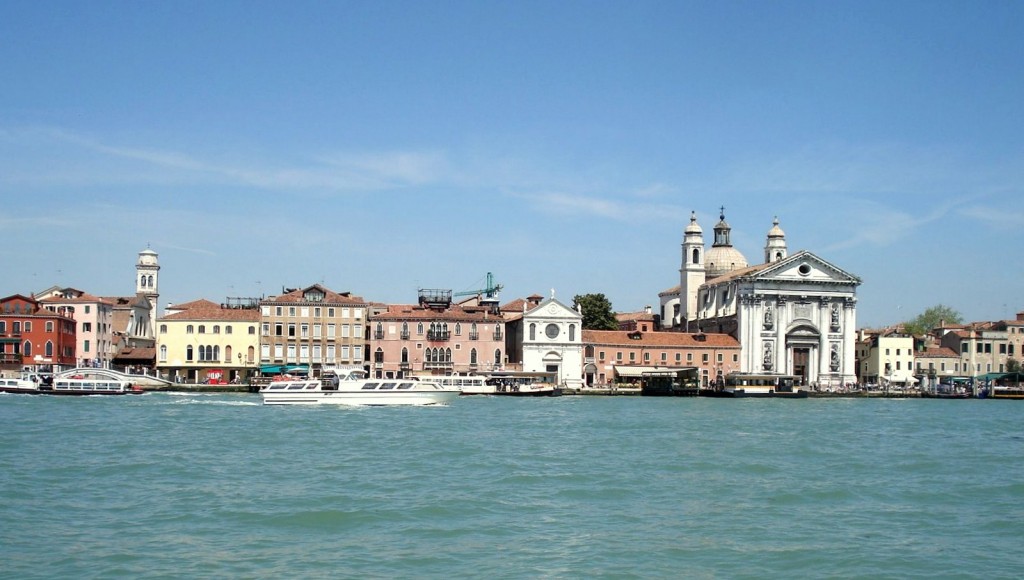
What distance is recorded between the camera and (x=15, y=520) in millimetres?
14922

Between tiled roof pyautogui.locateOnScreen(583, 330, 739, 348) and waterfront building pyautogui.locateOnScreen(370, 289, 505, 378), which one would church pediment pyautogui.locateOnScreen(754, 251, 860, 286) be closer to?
tiled roof pyautogui.locateOnScreen(583, 330, 739, 348)

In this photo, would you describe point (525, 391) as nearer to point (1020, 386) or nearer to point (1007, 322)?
point (1020, 386)

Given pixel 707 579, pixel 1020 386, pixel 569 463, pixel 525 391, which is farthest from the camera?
pixel 1020 386

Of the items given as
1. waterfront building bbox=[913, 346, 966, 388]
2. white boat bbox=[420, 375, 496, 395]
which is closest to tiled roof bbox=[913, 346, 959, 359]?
waterfront building bbox=[913, 346, 966, 388]

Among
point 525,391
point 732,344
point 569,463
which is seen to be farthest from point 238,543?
point 732,344

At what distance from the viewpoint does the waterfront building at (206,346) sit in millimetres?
62438

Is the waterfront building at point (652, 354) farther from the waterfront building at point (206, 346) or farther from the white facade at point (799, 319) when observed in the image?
the waterfront building at point (206, 346)

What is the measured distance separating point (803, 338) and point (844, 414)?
26572 millimetres

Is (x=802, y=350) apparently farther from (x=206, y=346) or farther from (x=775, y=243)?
(x=206, y=346)

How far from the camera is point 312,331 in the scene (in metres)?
62.1

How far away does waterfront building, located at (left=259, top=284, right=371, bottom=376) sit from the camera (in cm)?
6178

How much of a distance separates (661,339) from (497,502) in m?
51.9

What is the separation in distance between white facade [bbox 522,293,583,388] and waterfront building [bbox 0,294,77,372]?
2453 cm

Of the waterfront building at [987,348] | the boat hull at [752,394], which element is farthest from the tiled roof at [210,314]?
the waterfront building at [987,348]
